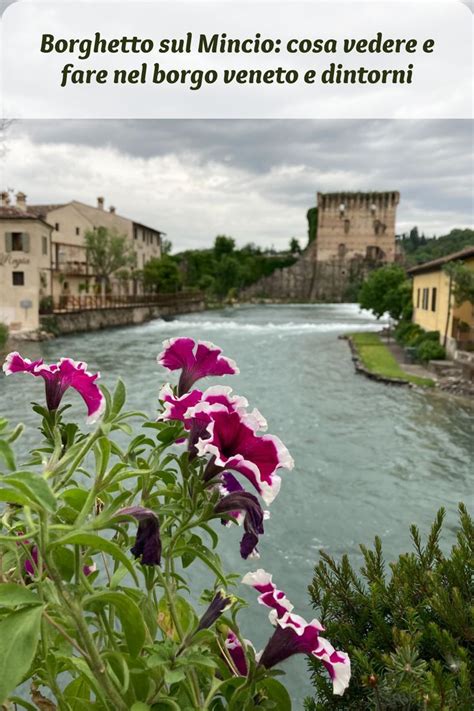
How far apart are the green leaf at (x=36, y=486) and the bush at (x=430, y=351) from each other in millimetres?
18956

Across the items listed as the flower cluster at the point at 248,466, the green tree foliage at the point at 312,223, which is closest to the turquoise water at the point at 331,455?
the flower cluster at the point at 248,466

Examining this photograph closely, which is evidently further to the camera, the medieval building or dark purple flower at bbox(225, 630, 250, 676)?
the medieval building

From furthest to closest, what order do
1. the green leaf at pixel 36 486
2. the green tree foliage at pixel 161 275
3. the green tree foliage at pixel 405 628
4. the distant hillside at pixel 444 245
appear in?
the distant hillside at pixel 444 245, the green tree foliage at pixel 161 275, the green tree foliage at pixel 405 628, the green leaf at pixel 36 486

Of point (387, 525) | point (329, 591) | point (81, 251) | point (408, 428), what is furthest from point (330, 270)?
point (329, 591)

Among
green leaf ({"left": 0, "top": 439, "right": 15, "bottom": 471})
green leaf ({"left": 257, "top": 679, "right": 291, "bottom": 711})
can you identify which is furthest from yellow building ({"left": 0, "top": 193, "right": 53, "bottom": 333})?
green leaf ({"left": 0, "top": 439, "right": 15, "bottom": 471})

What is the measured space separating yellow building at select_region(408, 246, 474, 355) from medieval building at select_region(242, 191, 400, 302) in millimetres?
48651

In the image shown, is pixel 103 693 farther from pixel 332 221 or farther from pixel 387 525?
pixel 332 221

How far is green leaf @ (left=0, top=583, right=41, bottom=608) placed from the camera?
39.3 inches

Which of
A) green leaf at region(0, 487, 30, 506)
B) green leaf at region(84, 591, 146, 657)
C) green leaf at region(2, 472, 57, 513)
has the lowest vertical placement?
green leaf at region(84, 591, 146, 657)

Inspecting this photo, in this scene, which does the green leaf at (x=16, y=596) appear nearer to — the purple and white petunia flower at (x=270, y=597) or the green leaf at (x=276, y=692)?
the purple and white petunia flower at (x=270, y=597)

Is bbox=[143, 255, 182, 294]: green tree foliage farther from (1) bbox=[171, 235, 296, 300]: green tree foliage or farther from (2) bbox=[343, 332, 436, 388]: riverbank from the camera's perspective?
(2) bbox=[343, 332, 436, 388]: riverbank

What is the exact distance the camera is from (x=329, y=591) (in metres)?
2.18

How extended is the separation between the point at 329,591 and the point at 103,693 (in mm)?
1103

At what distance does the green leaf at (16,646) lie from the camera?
0.93m
